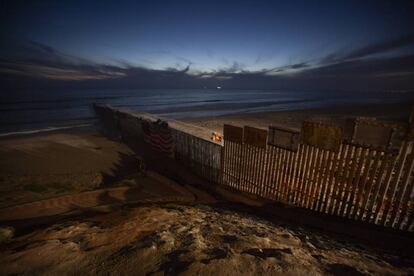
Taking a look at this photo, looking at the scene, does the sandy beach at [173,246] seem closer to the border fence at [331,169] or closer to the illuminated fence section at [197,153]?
the border fence at [331,169]

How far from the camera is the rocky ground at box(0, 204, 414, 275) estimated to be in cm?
339

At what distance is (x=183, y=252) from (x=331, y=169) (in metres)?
4.56

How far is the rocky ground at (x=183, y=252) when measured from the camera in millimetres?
3392

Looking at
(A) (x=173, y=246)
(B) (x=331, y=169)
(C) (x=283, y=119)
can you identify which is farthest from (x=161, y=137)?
(C) (x=283, y=119)

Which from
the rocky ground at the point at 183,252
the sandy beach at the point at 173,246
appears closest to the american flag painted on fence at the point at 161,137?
the sandy beach at the point at 173,246

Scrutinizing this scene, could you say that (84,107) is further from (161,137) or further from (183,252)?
(183,252)

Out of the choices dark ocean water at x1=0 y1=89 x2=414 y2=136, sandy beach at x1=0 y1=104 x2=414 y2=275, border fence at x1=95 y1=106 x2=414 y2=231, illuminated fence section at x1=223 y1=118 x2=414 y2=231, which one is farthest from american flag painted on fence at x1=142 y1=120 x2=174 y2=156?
dark ocean water at x1=0 y1=89 x2=414 y2=136

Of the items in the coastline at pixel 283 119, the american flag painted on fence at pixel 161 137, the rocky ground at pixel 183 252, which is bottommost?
the coastline at pixel 283 119

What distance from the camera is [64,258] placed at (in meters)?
3.68

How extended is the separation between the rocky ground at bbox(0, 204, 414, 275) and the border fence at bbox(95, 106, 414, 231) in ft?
4.34

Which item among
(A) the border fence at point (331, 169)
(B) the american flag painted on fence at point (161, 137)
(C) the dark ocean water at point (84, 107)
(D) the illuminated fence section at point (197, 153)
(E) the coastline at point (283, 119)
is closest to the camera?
(A) the border fence at point (331, 169)

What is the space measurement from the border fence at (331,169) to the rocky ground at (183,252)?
52.1 inches

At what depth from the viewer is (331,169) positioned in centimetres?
606

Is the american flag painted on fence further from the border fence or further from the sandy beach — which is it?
the sandy beach
